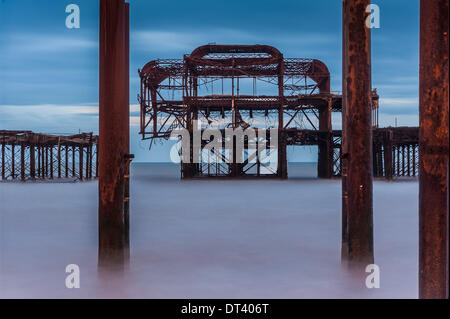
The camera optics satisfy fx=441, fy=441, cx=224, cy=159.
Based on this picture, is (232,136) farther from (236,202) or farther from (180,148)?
(236,202)

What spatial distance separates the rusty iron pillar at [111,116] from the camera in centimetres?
553

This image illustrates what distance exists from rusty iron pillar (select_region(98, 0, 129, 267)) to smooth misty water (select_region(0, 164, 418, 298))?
1.04 m

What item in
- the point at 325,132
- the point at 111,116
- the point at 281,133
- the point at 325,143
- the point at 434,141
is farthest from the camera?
the point at 325,143

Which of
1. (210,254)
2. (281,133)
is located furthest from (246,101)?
(210,254)

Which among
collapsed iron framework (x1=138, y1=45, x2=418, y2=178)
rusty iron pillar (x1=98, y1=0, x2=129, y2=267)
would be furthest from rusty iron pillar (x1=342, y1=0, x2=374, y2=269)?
collapsed iron framework (x1=138, y1=45, x2=418, y2=178)

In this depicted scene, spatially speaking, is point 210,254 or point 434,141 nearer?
point 434,141

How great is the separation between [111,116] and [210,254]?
343 centimetres

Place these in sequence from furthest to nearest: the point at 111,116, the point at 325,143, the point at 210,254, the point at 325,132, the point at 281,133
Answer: the point at 325,143, the point at 281,133, the point at 325,132, the point at 210,254, the point at 111,116

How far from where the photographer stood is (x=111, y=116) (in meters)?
5.55

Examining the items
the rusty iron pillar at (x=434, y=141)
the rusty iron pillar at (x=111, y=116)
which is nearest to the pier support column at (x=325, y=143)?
the rusty iron pillar at (x=111, y=116)

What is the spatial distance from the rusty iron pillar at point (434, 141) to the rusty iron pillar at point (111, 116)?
3.57 meters

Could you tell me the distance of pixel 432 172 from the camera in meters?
3.42

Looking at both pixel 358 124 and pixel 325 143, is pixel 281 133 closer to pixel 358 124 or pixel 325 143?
pixel 325 143

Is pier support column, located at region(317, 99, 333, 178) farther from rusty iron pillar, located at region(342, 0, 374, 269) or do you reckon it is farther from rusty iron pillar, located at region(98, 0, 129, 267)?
rusty iron pillar, located at region(98, 0, 129, 267)
